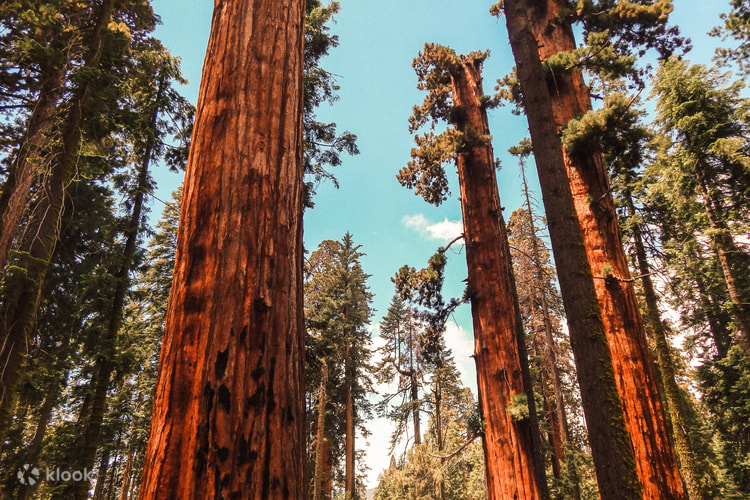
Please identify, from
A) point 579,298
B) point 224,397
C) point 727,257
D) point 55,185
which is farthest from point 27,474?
point 727,257

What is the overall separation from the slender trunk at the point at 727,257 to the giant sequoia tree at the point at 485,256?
36.1ft

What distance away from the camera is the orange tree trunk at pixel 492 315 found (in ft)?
17.7

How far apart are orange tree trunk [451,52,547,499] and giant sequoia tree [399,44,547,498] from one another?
13 millimetres

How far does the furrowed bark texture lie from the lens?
4.74 metres

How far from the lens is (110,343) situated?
9914mm

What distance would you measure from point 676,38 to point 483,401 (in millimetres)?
8738

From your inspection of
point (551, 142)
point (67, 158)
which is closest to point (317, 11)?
point (67, 158)

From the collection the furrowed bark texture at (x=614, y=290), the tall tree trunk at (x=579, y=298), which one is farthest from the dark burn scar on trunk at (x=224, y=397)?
the furrowed bark texture at (x=614, y=290)

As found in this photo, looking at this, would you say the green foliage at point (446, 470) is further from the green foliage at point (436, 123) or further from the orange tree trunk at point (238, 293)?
the orange tree trunk at point (238, 293)

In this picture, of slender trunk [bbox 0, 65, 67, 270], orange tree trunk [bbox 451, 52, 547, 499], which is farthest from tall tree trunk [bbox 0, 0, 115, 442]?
orange tree trunk [bbox 451, 52, 547, 499]

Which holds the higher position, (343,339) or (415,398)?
(343,339)

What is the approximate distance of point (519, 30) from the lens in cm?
518

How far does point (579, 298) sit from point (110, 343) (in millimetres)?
11729

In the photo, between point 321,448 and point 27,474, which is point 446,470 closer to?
point 321,448
